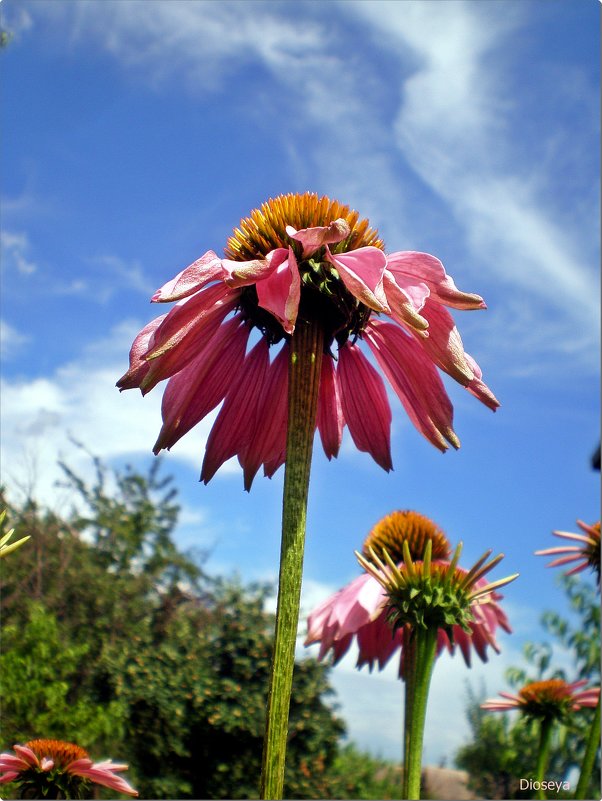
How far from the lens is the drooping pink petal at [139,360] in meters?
0.77

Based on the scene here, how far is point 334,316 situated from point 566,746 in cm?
484

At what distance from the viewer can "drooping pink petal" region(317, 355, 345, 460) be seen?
0.97 m

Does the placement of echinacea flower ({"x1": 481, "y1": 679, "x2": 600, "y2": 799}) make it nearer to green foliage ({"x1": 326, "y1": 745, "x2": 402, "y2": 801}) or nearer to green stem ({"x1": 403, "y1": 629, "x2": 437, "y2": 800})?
green stem ({"x1": 403, "y1": 629, "x2": 437, "y2": 800})

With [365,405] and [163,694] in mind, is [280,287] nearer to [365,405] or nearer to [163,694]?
[365,405]

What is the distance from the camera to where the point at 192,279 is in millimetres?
735

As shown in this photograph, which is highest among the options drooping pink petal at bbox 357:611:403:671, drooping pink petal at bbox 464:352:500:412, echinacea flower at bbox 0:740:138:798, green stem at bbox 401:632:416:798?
drooping pink petal at bbox 464:352:500:412

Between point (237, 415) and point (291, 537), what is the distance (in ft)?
0.94

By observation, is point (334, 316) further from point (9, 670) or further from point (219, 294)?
point (9, 670)

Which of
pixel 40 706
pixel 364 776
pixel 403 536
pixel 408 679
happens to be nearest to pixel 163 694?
pixel 40 706

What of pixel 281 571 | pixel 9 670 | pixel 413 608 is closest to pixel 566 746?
pixel 9 670

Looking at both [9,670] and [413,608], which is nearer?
[413,608]

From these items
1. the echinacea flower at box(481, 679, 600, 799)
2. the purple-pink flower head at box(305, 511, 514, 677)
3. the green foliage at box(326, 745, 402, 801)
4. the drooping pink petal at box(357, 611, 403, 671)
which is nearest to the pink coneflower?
the echinacea flower at box(481, 679, 600, 799)

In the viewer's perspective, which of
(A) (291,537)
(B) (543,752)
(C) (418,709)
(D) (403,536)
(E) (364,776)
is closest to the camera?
(A) (291,537)

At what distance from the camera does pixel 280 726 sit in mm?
584
